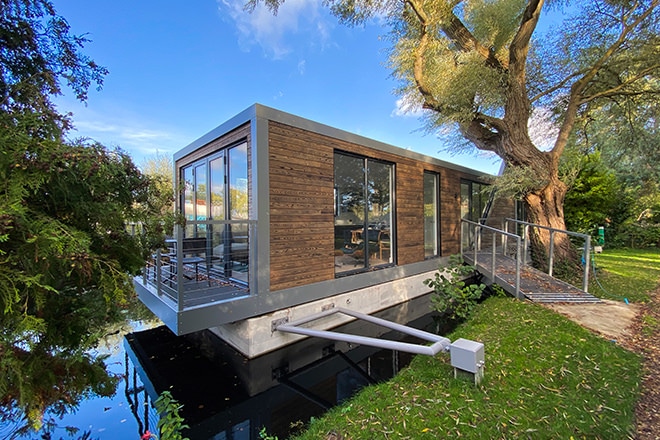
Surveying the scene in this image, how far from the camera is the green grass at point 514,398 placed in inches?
86.7

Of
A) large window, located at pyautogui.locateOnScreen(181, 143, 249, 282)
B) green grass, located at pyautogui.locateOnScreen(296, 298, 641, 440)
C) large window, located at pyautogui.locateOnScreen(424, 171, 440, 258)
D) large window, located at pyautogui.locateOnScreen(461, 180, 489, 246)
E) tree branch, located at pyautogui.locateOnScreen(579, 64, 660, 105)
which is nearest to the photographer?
green grass, located at pyautogui.locateOnScreen(296, 298, 641, 440)

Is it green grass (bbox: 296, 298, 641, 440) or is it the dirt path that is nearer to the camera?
green grass (bbox: 296, 298, 641, 440)

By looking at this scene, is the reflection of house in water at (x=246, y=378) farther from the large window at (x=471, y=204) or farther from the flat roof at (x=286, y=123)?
the large window at (x=471, y=204)

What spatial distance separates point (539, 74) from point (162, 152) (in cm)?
2107

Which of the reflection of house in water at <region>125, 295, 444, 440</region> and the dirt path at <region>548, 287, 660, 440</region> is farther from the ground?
the dirt path at <region>548, 287, 660, 440</region>

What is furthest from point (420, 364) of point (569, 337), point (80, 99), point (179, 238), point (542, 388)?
point (80, 99)

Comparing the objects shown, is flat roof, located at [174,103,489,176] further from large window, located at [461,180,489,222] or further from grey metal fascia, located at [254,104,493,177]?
large window, located at [461,180,489,222]

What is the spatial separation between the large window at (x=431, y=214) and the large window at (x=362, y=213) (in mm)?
1346

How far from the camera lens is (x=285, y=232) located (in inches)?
167

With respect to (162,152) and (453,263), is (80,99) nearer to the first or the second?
(453,263)

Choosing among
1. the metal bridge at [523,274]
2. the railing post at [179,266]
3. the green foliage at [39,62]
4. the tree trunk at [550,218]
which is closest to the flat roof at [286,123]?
the railing post at [179,266]

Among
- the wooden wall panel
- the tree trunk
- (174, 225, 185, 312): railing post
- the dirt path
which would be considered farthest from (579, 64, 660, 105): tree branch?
(174, 225, 185, 312): railing post

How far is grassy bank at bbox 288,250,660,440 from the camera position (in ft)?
7.23

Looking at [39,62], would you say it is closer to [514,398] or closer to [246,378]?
[246,378]
